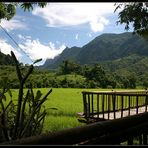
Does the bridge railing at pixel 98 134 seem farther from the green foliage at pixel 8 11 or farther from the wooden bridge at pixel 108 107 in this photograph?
the green foliage at pixel 8 11

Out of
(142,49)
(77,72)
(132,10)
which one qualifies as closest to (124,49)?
(142,49)

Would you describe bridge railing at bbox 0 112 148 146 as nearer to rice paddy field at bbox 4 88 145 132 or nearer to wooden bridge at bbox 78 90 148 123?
rice paddy field at bbox 4 88 145 132

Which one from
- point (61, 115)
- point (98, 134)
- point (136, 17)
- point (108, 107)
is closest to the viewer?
point (98, 134)

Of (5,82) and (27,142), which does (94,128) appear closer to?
(27,142)

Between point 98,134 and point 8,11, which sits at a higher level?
point 8,11

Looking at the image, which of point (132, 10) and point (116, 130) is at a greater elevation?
point (132, 10)

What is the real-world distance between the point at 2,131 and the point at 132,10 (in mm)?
9006

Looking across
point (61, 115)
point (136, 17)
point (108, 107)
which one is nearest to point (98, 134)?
point (108, 107)

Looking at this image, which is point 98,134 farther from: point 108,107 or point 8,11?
point 8,11

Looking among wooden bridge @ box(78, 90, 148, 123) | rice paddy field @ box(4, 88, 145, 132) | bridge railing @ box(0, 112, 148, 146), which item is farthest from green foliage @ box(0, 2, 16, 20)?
bridge railing @ box(0, 112, 148, 146)

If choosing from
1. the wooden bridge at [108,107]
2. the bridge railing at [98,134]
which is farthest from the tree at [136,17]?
the bridge railing at [98,134]

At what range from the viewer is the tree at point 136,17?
34.2 ft

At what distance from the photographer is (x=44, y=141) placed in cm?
144

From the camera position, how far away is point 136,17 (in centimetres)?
1063
